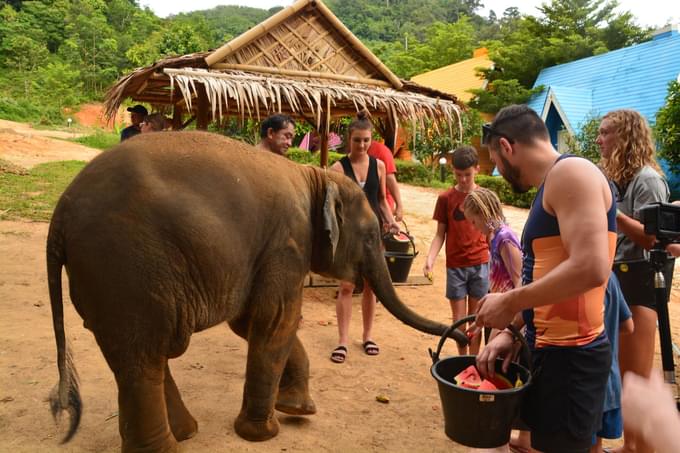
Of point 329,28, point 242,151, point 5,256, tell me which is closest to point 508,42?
point 329,28

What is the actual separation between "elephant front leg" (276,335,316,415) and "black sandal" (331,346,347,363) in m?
1.14

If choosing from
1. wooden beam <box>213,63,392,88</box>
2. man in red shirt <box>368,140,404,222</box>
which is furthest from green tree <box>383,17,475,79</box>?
man in red shirt <box>368,140,404,222</box>

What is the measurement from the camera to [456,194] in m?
5.06

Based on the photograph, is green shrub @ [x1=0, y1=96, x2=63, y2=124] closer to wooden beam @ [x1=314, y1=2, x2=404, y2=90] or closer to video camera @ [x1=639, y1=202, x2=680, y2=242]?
wooden beam @ [x1=314, y1=2, x2=404, y2=90]

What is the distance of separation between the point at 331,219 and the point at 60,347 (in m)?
1.80

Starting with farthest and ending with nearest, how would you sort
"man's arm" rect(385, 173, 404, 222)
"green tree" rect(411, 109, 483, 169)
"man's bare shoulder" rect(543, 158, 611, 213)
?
1. "green tree" rect(411, 109, 483, 169)
2. "man's arm" rect(385, 173, 404, 222)
3. "man's bare shoulder" rect(543, 158, 611, 213)

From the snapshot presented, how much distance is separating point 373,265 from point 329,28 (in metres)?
4.95

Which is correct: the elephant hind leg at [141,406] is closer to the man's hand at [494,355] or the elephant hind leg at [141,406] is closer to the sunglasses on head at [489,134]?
the man's hand at [494,355]

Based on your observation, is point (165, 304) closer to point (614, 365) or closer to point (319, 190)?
point (319, 190)

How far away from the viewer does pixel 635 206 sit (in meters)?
3.89

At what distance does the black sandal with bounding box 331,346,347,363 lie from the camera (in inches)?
211

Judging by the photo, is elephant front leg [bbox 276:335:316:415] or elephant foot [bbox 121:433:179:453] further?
elephant front leg [bbox 276:335:316:415]

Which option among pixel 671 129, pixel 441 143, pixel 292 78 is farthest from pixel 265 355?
pixel 441 143

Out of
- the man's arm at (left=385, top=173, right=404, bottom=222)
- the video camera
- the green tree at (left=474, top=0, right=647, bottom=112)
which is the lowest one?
the man's arm at (left=385, top=173, right=404, bottom=222)
